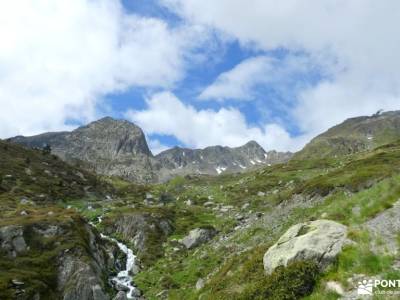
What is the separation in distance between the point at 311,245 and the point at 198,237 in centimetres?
4916

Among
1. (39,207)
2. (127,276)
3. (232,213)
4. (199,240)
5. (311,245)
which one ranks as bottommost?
(127,276)

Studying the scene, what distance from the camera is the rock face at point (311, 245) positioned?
774 inches

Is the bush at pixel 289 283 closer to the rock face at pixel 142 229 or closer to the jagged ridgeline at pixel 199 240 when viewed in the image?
the jagged ridgeline at pixel 199 240

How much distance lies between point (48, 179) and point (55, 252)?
69.9 m

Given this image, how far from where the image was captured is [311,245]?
67.7 ft

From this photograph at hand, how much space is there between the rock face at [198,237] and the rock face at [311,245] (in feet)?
145

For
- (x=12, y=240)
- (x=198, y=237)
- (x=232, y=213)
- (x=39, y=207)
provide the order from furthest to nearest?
1. (x=232, y=213)
2. (x=39, y=207)
3. (x=198, y=237)
4. (x=12, y=240)

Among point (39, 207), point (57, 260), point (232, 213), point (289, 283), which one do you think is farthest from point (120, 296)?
point (232, 213)

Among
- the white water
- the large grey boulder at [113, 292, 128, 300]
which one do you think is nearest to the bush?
the large grey boulder at [113, 292, 128, 300]

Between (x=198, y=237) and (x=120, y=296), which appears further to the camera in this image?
(x=198, y=237)

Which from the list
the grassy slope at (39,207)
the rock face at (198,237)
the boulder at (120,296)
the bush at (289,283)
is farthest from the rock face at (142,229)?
the bush at (289,283)

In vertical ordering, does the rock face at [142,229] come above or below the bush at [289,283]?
above

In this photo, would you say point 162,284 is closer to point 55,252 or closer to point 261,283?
point 55,252

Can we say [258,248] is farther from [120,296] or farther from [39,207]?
[39,207]
